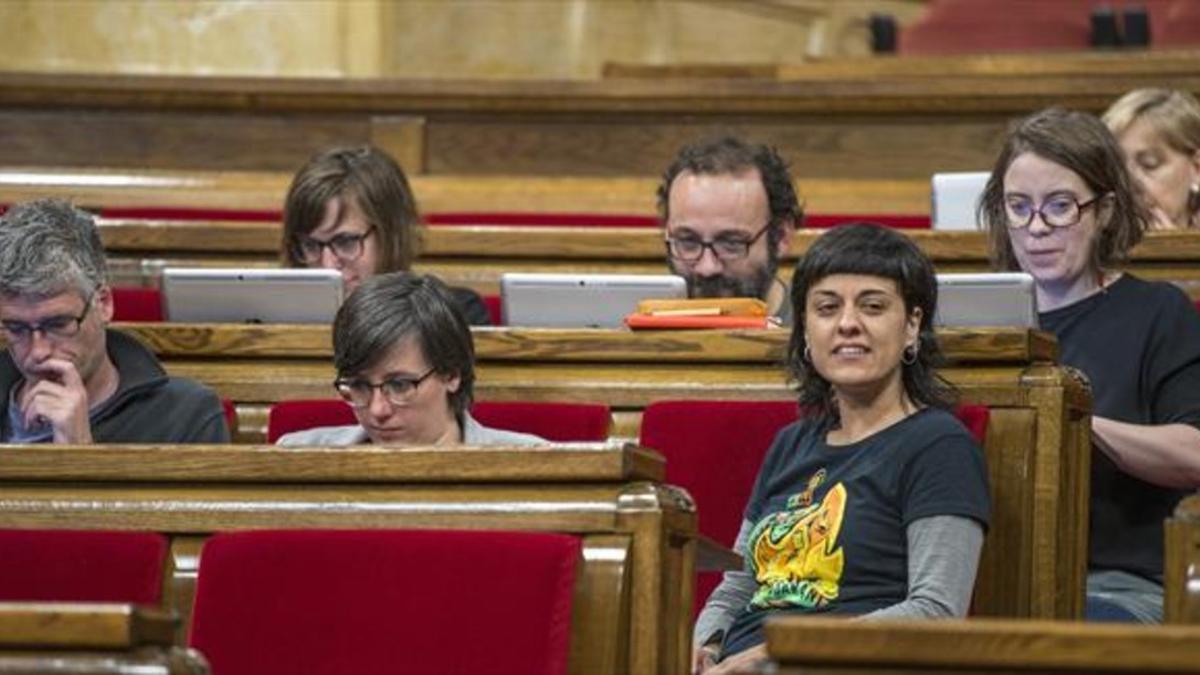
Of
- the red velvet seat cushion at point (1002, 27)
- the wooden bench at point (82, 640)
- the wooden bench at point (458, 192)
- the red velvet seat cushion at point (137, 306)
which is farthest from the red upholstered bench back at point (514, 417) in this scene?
the red velvet seat cushion at point (1002, 27)

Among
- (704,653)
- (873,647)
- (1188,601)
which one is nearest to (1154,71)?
(704,653)

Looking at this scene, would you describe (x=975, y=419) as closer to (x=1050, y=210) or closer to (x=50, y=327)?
(x=1050, y=210)

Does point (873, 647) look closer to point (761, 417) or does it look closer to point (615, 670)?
point (615, 670)

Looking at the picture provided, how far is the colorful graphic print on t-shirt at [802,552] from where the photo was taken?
1593 millimetres

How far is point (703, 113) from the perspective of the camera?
131 inches

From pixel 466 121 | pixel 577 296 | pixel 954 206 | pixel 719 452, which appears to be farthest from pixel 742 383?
pixel 466 121

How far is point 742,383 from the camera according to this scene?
75.9 inches

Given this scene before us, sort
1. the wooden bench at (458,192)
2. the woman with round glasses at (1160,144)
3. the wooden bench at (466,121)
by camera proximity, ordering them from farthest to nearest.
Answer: the wooden bench at (466,121), the wooden bench at (458,192), the woman with round glasses at (1160,144)

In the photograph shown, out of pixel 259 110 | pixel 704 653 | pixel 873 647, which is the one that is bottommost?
pixel 704 653

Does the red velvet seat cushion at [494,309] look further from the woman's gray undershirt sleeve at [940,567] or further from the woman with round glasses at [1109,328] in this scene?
the woman's gray undershirt sleeve at [940,567]

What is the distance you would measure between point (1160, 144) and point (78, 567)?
115 centimetres

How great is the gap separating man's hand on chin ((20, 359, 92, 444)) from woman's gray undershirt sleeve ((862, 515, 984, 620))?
1.76ft

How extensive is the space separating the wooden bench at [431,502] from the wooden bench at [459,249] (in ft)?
3.60

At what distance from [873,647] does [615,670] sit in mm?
369
